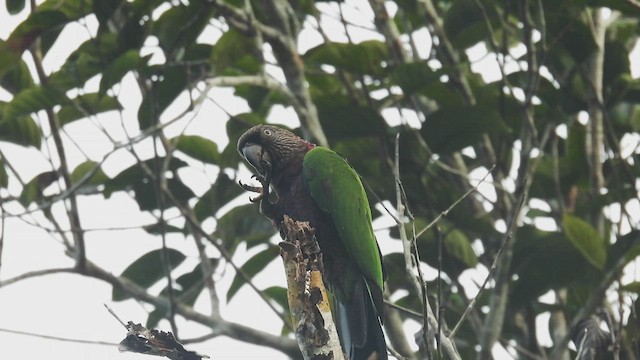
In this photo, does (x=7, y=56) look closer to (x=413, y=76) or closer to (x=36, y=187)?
(x=36, y=187)

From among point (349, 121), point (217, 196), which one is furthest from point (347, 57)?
point (217, 196)

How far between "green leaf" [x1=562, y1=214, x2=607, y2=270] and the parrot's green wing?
1.13 m

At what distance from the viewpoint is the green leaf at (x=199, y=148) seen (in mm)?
6186

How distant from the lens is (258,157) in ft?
17.0

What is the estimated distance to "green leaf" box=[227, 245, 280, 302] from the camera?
248 inches

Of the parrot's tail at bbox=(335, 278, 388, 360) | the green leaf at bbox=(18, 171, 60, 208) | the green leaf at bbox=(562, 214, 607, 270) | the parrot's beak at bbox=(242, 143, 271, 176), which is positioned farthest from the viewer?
the green leaf at bbox=(18, 171, 60, 208)

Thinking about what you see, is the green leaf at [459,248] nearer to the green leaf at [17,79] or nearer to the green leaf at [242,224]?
the green leaf at [242,224]

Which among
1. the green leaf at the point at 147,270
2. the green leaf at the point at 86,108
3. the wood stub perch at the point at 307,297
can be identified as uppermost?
the green leaf at the point at 86,108

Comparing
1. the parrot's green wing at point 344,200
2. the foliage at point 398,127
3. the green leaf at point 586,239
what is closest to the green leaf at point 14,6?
the foliage at point 398,127

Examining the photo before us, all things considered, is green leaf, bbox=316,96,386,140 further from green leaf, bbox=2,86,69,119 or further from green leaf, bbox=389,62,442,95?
green leaf, bbox=2,86,69,119

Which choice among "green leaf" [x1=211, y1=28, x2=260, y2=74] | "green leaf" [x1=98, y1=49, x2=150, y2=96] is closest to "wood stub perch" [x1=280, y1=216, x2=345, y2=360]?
"green leaf" [x1=98, y1=49, x2=150, y2=96]

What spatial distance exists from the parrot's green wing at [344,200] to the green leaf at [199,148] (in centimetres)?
138

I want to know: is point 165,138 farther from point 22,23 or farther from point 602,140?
point 602,140

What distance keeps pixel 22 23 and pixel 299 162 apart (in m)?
1.83
